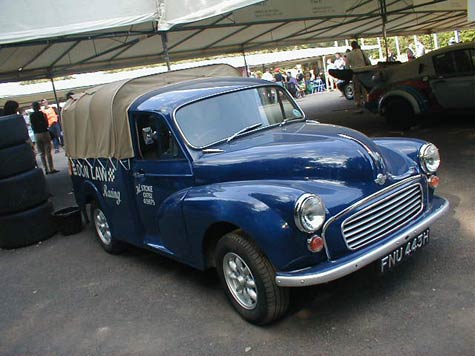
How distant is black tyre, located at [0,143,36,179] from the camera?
677 cm

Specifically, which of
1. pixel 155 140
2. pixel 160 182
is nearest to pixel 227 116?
pixel 155 140

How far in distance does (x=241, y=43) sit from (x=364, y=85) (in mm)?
4600

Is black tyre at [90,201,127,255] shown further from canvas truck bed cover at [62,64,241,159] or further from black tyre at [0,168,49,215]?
black tyre at [0,168,49,215]

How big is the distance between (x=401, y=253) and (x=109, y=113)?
3.40 m

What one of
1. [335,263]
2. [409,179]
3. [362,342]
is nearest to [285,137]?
[409,179]

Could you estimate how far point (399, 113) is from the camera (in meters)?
10.9

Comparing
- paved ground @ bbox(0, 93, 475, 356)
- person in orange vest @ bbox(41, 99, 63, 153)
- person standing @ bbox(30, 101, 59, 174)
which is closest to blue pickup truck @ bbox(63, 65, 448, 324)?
paved ground @ bbox(0, 93, 475, 356)

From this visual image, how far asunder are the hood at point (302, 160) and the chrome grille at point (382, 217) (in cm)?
19

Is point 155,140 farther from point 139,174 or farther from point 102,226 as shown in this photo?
point 102,226

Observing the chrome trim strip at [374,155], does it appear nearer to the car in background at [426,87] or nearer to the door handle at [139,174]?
the door handle at [139,174]

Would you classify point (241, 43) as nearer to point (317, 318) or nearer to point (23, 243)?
point (23, 243)

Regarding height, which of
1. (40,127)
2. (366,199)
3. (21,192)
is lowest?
(366,199)

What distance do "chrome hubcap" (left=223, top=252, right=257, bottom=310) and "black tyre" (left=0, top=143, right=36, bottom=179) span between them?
14.5 ft

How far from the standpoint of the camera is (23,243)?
700 cm
